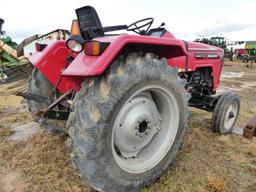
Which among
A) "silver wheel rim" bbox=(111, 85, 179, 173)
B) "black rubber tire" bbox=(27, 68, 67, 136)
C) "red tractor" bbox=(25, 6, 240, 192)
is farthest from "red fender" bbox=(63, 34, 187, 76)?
"black rubber tire" bbox=(27, 68, 67, 136)

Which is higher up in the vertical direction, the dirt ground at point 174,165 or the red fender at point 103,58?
the red fender at point 103,58

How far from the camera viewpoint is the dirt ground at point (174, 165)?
229 cm

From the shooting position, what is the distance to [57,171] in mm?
2506

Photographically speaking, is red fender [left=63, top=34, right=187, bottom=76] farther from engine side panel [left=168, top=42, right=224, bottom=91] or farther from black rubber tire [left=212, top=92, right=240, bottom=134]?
black rubber tire [left=212, top=92, right=240, bottom=134]

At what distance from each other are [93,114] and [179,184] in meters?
1.12

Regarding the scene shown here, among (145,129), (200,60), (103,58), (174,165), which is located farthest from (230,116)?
(103,58)

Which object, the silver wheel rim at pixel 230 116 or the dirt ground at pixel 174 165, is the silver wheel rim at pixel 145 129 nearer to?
the dirt ground at pixel 174 165

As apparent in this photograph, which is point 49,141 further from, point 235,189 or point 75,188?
point 235,189

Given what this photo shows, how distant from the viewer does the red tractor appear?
5.82ft

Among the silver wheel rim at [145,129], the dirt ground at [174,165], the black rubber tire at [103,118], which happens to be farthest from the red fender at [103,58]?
the dirt ground at [174,165]

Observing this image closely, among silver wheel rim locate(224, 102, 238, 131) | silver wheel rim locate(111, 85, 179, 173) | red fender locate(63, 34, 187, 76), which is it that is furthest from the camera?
→ silver wheel rim locate(224, 102, 238, 131)

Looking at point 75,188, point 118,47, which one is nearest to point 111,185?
point 75,188

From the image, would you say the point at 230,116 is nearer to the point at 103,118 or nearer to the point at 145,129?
the point at 145,129

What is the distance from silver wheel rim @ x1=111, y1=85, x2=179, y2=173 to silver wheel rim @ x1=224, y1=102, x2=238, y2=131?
1.49 m
